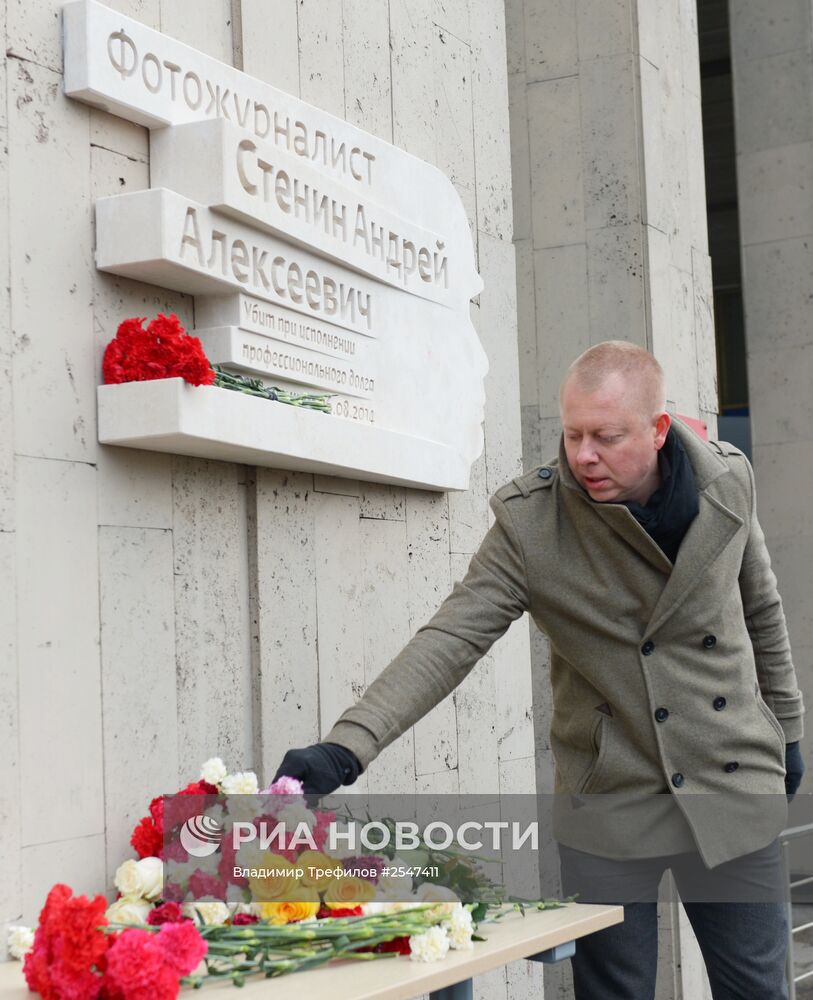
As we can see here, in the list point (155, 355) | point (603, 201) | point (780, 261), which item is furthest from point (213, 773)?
point (780, 261)

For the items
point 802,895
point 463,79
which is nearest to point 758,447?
point 802,895

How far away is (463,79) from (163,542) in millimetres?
2165

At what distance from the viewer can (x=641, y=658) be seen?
2986 mm

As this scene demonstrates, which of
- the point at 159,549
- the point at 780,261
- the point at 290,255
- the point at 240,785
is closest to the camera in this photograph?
the point at 240,785

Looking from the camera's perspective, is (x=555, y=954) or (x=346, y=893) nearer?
(x=346, y=893)

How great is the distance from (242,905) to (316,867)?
144mm

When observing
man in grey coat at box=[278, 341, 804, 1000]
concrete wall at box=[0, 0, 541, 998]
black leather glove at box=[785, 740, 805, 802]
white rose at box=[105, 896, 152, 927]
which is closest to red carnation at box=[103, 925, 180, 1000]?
white rose at box=[105, 896, 152, 927]

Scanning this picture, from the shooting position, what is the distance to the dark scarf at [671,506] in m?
2.98

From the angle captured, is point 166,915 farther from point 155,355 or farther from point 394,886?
point 155,355

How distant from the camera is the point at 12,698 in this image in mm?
2654

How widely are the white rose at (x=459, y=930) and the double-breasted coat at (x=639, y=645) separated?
1.87ft

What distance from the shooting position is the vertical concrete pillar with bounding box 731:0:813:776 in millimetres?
8398

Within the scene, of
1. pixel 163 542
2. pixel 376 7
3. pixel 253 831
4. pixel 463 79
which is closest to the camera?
pixel 253 831

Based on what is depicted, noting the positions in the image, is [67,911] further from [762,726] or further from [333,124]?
[333,124]
